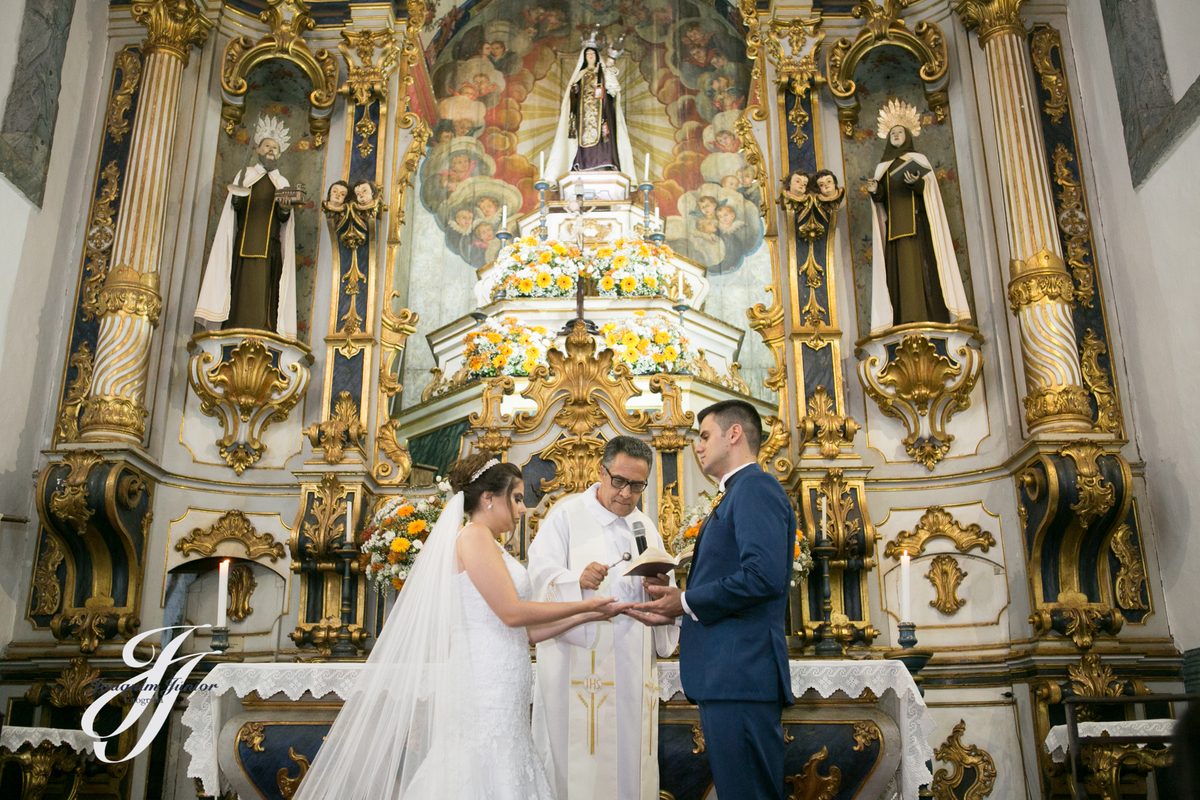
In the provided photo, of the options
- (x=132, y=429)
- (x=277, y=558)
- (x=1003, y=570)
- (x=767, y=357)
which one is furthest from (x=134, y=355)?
(x=1003, y=570)

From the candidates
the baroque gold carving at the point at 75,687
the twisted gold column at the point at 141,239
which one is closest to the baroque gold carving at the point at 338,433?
the twisted gold column at the point at 141,239

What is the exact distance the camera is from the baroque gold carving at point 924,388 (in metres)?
7.13

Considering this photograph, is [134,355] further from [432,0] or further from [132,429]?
[432,0]

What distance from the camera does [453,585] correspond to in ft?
13.1

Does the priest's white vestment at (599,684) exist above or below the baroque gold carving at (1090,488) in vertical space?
below

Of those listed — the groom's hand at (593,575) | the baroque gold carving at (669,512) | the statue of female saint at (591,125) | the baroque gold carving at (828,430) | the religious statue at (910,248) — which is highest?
the statue of female saint at (591,125)

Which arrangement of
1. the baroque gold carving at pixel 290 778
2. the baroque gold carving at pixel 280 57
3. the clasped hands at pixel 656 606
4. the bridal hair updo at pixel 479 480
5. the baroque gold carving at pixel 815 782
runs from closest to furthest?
1. the clasped hands at pixel 656 606
2. the bridal hair updo at pixel 479 480
3. the baroque gold carving at pixel 815 782
4. the baroque gold carving at pixel 290 778
5. the baroque gold carving at pixel 280 57

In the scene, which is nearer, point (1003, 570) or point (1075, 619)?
point (1075, 619)

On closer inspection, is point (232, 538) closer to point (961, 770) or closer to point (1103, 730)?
point (961, 770)

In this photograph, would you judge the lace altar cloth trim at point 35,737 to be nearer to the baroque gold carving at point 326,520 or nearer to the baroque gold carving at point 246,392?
the baroque gold carving at point 326,520

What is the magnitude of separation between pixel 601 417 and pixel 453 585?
3175 mm

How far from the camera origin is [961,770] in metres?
6.45

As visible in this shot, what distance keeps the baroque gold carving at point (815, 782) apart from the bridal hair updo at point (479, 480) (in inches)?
80.0

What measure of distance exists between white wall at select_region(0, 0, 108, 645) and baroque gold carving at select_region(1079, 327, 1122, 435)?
6979mm
